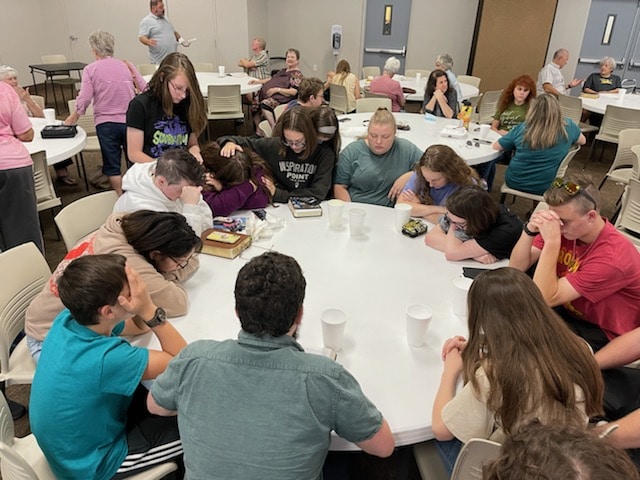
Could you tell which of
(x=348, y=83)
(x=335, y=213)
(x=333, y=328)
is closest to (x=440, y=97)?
(x=348, y=83)

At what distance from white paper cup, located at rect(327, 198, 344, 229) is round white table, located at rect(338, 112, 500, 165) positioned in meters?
1.65

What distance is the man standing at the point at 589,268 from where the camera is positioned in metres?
1.82

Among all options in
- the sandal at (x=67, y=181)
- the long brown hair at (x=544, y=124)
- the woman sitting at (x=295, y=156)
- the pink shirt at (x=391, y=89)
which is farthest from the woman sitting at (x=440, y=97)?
the sandal at (x=67, y=181)

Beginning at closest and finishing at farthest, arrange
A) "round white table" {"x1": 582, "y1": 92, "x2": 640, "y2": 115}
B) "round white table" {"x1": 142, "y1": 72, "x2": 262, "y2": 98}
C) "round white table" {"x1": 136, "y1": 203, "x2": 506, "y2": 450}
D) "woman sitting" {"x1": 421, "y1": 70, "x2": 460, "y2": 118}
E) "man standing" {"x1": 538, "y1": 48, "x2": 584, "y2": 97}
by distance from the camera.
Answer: "round white table" {"x1": 136, "y1": 203, "x2": 506, "y2": 450} → "woman sitting" {"x1": 421, "y1": 70, "x2": 460, "y2": 118} → "round white table" {"x1": 582, "y1": 92, "x2": 640, "y2": 115} → "round white table" {"x1": 142, "y1": 72, "x2": 262, "y2": 98} → "man standing" {"x1": 538, "y1": 48, "x2": 584, "y2": 97}

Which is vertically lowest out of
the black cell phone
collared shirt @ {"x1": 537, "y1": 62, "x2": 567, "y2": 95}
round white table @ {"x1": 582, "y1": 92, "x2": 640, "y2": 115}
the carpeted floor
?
the carpeted floor

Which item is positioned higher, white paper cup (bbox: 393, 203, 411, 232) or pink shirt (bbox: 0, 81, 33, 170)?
pink shirt (bbox: 0, 81, 33, 170)

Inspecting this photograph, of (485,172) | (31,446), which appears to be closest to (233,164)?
(31,446)

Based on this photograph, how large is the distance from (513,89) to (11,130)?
454cm

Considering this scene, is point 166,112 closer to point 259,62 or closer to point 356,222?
point 356,222

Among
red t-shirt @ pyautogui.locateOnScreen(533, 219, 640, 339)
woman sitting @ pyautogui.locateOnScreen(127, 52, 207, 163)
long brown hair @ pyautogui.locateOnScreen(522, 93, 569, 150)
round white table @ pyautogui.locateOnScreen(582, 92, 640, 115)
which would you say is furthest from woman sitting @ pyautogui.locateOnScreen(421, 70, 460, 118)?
red t-shirt @ pyautogui.locateOnScreen(533, 219, 640, 339)

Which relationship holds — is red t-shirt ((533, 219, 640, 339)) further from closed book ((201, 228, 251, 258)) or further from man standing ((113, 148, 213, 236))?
man standing ((113, 148, 213, 236))

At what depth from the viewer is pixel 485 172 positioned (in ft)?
14.4

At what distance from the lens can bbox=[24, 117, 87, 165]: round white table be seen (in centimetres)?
355

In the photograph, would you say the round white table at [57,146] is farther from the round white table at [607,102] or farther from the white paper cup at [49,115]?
the round white table at [607,102]
